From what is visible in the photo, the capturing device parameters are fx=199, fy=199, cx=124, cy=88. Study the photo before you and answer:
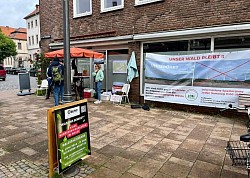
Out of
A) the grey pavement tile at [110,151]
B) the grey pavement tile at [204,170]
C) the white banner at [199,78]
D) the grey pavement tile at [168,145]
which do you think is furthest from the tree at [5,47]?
the grey pavement tile at [204,170]

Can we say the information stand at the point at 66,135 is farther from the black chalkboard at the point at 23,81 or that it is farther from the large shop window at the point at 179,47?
the black chalkboard at the point at 23,81

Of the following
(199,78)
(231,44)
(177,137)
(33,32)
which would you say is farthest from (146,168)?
(33,32)

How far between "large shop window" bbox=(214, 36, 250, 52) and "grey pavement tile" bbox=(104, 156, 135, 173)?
4.59 meters

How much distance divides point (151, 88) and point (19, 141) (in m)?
4.63

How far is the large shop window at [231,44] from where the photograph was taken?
5.79 metres

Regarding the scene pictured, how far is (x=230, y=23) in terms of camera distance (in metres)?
5.79

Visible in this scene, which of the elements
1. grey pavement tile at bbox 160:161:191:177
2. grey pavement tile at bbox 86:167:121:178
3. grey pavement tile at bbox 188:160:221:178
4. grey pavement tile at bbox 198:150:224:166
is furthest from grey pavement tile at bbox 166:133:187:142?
grey pavement tile at bbox 86:167:121:178

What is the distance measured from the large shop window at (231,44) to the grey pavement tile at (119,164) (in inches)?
181

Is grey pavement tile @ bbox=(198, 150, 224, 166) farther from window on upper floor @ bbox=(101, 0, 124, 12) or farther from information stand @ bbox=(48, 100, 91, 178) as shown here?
window on upper floor @ bbox=(101, 0, 124, 12)

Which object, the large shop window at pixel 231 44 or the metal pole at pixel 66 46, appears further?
the large shop window at pixel 231 44

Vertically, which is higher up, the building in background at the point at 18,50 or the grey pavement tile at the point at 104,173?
Result: the building in background at the point at 18,50

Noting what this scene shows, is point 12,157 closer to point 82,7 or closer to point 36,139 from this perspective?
point 36,139

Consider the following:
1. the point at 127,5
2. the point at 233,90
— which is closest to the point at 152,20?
the point at 127,5

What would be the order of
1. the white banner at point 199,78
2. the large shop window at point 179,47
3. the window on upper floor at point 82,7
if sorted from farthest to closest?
the window on upper floor at point 82,7 → the large shop window at point 179,47 → the white banner at point 199,78
